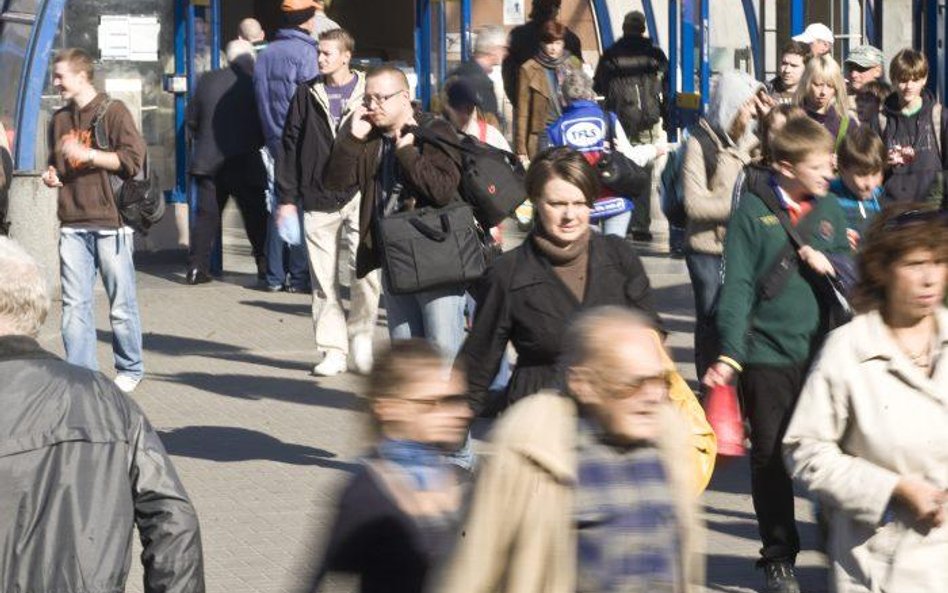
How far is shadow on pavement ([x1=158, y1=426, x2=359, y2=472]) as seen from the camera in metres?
9.33

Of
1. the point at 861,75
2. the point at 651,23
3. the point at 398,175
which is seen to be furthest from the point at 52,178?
the point at 651,23

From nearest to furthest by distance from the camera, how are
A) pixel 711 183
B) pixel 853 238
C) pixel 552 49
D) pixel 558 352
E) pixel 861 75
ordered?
pixel 558 352
pixel 853 238
pixel 711 183
pixel 861 75
pixel 552 49

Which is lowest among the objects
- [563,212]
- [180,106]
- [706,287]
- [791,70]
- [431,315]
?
[706,287]

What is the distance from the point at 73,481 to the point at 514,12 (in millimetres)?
19776

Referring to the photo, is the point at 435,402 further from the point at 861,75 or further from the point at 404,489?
the point at 861,75

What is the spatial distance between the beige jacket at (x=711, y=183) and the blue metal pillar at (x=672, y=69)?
7919 millimetres

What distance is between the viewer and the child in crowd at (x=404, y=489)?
386 centimetres

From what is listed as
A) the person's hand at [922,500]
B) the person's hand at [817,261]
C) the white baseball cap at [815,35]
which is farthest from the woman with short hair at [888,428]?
the white baseball cap at [815,35]

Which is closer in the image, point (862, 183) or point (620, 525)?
point (620, 525)

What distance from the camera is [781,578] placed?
6.93 m

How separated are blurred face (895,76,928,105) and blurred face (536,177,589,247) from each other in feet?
17.9

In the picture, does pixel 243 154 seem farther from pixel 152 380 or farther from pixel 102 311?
pixel 152 380

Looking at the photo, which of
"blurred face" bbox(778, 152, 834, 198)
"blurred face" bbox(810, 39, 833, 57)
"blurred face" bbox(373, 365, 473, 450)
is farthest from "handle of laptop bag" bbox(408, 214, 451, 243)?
"blurred face" bbox(810, 39, 833, 57)

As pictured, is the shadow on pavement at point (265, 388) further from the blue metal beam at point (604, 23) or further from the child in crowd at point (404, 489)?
the blue metal beam at point (604, 23)
